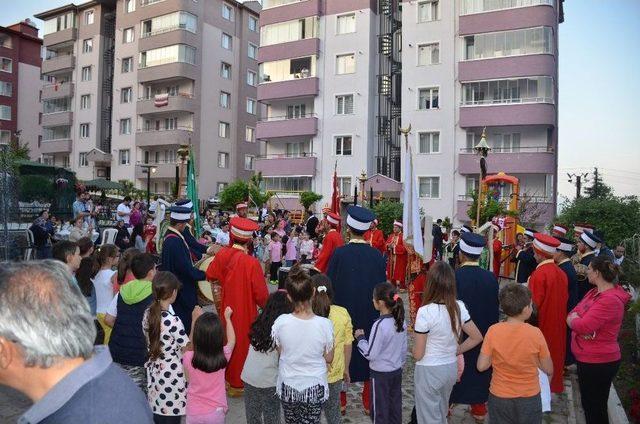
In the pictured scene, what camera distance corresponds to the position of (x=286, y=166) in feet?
140

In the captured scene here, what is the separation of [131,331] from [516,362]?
3.34 metres

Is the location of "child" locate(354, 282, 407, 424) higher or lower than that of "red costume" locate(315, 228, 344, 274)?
lower

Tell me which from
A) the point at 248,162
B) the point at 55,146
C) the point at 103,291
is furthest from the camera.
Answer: the point at 55,146

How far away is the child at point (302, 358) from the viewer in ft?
14.4

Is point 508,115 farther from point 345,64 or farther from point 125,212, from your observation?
point 125,212

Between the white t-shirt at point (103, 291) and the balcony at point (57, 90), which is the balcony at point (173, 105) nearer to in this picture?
the balcony at point (57, 90)

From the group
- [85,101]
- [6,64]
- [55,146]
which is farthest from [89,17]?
[6,64]

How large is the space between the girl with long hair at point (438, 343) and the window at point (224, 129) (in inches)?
1884

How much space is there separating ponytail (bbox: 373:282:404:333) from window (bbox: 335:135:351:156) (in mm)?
35840

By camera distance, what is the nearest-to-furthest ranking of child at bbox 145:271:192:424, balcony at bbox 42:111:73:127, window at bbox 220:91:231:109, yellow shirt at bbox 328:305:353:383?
child at bbox 145:271:192:424 < yellow shirt at bbox 328:305:353:383 < window at bbox 220:91:231:109 < balcony at bbox 42:111:73:127

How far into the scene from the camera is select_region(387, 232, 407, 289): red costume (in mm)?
15939

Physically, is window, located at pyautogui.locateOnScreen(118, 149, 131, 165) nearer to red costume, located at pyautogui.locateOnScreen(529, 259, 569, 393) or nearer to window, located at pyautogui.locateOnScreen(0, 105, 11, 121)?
window, located at pyautogui.locateOnScreen(0, 105, 11, 121)

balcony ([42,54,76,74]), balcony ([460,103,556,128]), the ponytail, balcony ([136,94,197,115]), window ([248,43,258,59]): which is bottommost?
the ponytail

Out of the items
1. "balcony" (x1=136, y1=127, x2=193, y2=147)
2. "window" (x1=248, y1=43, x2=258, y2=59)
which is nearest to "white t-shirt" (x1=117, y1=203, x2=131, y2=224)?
"balcony" (x1=136, y1=127, x2=193, y2=147)
